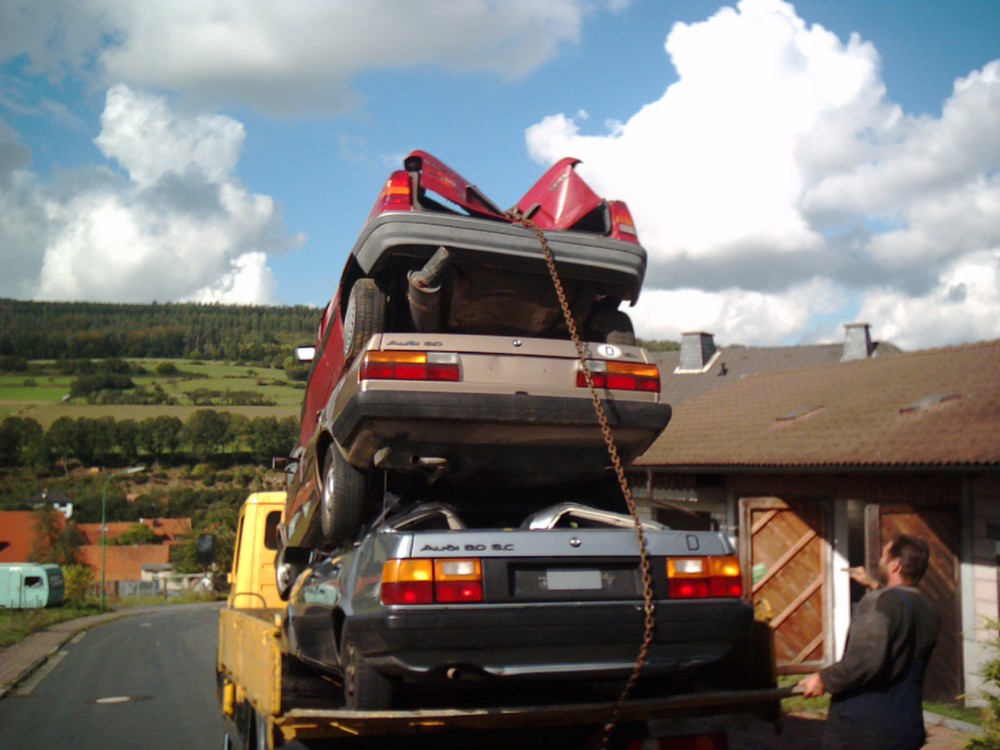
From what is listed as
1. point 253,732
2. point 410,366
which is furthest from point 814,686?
point 253,732

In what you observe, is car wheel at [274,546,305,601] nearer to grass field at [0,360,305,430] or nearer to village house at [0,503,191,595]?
grass field at [0,360,305,430]

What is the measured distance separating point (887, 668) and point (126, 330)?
2577 inches

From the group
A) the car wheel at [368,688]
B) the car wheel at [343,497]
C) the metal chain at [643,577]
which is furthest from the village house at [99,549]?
the car wheel at [368,688]

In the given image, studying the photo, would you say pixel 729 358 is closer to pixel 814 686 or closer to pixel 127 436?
pixel 814 686

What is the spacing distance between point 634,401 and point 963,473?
21.6 feet

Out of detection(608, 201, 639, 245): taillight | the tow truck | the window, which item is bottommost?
the tow truck

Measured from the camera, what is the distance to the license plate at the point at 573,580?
14.2ft

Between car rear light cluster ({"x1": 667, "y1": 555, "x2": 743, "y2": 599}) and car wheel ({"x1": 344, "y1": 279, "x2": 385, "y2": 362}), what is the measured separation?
2.01 m

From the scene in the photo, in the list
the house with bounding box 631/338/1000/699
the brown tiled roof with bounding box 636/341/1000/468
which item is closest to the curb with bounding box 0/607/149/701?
the house with bounding box 631/338/1000/699

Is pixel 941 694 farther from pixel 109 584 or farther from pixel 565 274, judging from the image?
pixel 109 584

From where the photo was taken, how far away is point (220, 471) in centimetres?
7288

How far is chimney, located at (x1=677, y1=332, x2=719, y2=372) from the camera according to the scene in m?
38.5

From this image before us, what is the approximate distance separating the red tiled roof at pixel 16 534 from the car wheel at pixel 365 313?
77.9 m

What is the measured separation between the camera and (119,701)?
44.0 feet
